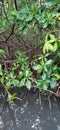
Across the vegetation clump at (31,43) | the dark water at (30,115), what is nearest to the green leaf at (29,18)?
the vegetation clump at (31,43)

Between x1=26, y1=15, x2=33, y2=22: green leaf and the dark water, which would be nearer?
x1=26, y1=15, x2=33, y2=22: green leaf

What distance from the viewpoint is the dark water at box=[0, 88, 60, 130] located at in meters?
1.83

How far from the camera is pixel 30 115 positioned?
1946 mm

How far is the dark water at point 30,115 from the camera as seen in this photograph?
72.0 inches

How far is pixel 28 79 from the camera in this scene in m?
1.70

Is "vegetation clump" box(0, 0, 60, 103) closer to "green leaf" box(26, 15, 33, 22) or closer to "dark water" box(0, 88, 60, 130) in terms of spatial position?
"green leaf" box(26, 15, 33, 22)

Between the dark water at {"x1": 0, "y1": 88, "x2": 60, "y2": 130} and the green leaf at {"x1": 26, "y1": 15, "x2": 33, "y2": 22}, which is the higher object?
the green leaf at {"x1": 26, "y1": 15, "x2": 33, "y2": 22}

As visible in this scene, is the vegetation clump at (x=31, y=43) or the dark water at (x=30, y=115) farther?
the dark water at (x=30, y=115)

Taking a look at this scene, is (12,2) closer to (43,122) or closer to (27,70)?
(27,70)

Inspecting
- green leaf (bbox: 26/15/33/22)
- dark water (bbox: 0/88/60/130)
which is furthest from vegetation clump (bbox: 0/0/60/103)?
dark water (bbox: 0/88/60/130)

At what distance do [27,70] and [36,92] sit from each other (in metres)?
0.51

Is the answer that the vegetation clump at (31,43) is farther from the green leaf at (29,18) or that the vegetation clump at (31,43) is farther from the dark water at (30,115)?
the dark water at (30,115)

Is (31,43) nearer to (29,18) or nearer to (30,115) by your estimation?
(30,115)

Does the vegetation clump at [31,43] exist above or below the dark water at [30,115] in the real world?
above
